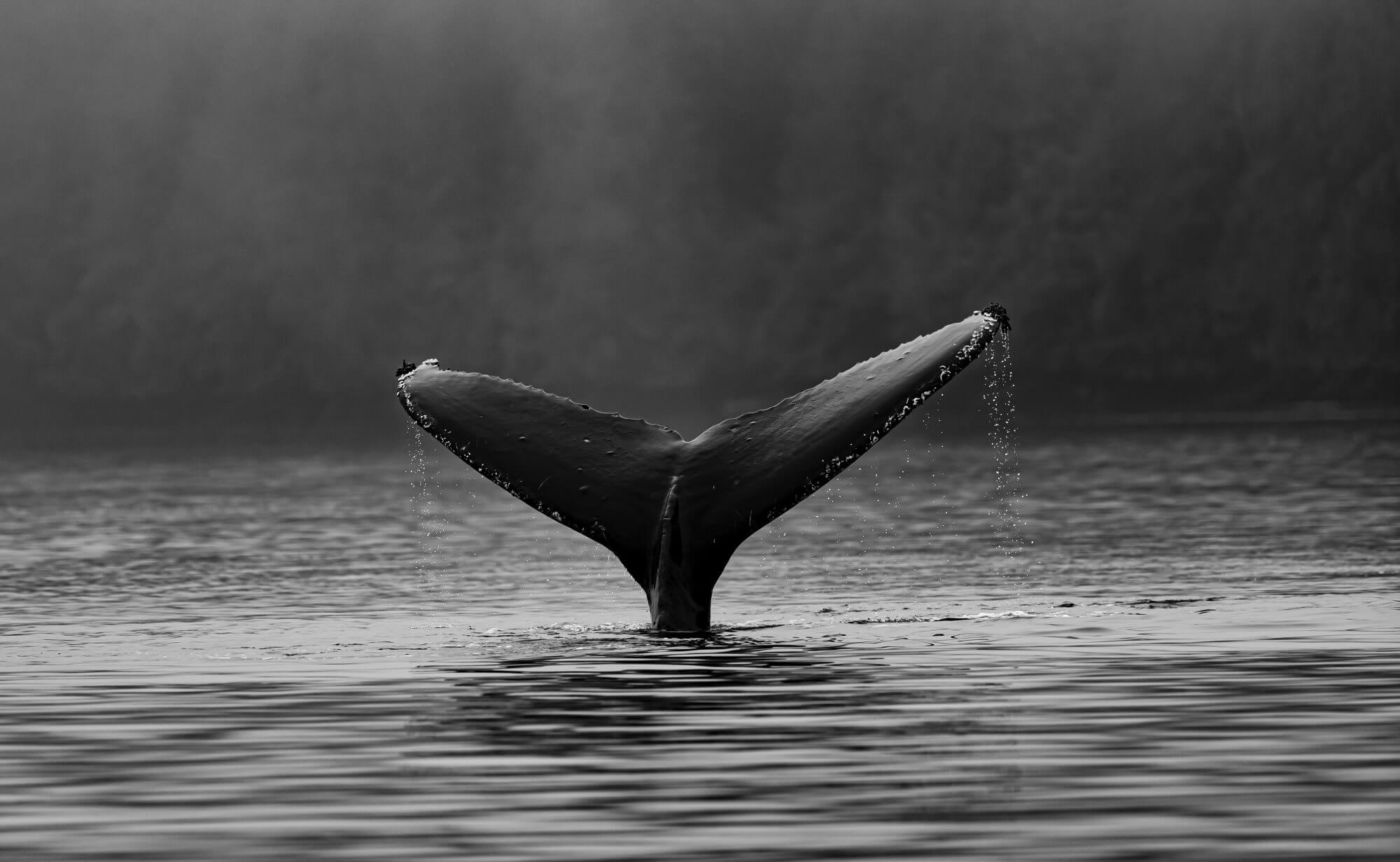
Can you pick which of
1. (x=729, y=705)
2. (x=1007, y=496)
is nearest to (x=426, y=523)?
(x=1007, y=496)

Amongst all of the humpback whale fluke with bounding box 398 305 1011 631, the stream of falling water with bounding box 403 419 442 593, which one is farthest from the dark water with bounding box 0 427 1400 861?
the humpback whale fluke with bounding box 398 305 1011 631

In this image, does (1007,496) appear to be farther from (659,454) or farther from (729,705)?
(729,705)

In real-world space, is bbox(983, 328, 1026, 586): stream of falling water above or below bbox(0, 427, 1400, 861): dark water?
above

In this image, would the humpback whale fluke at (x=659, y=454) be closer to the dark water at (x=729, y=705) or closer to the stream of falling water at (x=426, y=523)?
the dark water at (x=729, y=705)

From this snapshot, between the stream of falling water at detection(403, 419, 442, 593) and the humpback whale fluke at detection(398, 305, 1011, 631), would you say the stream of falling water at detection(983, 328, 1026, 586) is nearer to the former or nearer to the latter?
the humpback whale fluke at detection(398, 305, 1011, 631)

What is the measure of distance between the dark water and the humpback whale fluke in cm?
81

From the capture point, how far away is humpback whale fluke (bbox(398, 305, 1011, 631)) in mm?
14047

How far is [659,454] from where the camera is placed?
14.8m

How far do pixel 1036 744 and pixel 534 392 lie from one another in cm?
452

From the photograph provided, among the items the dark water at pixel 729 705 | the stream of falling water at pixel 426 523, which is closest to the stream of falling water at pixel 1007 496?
the dark water at pixel 729 705

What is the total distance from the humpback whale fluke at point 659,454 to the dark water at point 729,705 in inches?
31.8

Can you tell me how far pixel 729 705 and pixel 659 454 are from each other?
2.30 metres

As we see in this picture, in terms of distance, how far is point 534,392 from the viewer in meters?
14.9

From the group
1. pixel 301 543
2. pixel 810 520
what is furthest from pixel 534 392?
pixel 810 520
